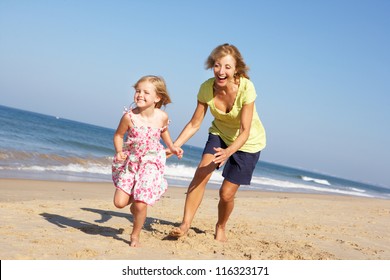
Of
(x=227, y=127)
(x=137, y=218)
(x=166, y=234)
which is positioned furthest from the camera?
(x=166, y=234)

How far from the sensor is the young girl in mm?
4586

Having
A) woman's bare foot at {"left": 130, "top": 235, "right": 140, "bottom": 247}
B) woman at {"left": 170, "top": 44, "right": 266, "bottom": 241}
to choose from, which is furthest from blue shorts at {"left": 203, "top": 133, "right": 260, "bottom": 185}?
woman's bare foot at {"left": 130, "top": 235, "right": 140, "bottom": 247}

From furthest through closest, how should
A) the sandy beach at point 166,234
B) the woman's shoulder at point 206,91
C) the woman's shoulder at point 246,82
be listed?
the woman's shoulder at point 206,91, the woman's shoulder at point 246,82, the sandy beach at point 166,234

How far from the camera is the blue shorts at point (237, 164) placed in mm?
5184

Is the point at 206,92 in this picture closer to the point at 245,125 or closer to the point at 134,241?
the point at 245,125

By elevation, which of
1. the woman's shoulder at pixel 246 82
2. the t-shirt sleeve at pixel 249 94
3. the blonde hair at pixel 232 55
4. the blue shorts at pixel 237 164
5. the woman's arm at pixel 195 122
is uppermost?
the blonde hair at pixel 232 55

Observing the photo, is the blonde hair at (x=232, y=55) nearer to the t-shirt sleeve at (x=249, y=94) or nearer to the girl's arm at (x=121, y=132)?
the t-shirt sleeve at (x=249, y=94)

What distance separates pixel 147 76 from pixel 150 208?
3.50 metres

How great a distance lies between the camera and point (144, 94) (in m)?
4.67

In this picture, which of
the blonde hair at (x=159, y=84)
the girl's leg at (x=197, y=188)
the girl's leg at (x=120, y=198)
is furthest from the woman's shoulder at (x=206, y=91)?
the girl's leg at (x=120, y=198)

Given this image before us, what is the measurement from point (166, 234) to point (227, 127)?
138cm

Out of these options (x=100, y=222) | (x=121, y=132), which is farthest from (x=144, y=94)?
(x=100, y=222)
